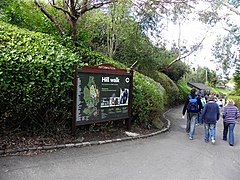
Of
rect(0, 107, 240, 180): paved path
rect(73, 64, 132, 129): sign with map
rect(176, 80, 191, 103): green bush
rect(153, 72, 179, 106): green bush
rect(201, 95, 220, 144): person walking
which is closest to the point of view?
rect(0, 107, 240, 180): paved path

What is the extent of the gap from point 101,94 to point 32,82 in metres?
2.25

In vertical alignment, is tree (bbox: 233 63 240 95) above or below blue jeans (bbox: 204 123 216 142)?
above

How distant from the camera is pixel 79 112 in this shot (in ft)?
20.8

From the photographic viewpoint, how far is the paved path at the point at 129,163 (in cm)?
440

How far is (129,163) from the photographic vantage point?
207 inches

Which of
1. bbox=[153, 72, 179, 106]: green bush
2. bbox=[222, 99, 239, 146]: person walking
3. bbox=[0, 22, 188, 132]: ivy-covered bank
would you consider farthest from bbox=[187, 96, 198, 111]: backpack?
bbox=[153, 72, 179, 106]: green bush

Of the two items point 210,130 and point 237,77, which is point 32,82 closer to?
point 210,130

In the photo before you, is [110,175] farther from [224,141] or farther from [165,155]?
[224,141]

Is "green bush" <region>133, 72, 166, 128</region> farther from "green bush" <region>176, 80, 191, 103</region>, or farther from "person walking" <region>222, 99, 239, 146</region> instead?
"green bush" <region>176, 80, 191, 103</region>

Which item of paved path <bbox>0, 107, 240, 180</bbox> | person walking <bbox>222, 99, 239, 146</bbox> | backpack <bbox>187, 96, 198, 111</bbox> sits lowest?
paved path <bbox>0, 107, 240, 180</bbox>

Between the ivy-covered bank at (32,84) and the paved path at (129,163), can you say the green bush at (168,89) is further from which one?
the ivy-covered bank at (32,84)

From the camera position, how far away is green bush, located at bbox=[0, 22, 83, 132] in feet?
17.0

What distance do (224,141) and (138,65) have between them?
8220 millimetres

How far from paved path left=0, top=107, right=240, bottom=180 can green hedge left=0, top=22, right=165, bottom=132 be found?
106 cm
